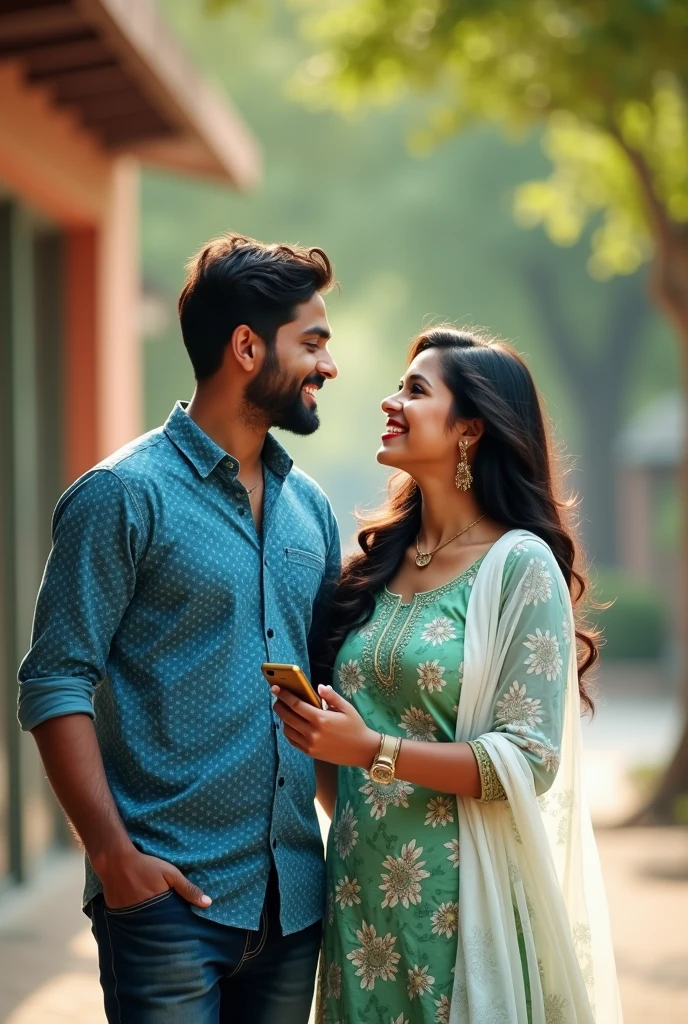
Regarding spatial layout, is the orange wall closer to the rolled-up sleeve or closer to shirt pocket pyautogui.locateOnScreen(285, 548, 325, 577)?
shirt pocket pyautogui.locateOnScreen(285, 548, 325, 577)

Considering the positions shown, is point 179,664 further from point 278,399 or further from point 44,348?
point 44,348

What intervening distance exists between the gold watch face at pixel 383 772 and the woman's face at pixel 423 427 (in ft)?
2.35

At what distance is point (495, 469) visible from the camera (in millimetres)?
3238

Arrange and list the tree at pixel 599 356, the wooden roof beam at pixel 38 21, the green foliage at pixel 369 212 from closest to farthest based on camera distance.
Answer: the wooden roof beam at pixel 38 21 → the green foliage at pixel 369 212 → the tree at pixel 599 356

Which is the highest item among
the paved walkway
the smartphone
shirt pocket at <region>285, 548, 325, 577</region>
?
shirt pocket at <region>285, 548, 325, 577</region>

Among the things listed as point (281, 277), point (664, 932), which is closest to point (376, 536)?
point (281, 277)

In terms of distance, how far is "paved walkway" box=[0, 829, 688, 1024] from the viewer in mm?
5520

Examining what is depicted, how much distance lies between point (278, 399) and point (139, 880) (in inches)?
41.4

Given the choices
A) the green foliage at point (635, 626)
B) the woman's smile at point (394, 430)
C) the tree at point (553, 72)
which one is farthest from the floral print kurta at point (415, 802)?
the green foliage at point (635, 626)

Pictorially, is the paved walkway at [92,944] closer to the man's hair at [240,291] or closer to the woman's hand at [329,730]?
the woman's hand at [329,730]

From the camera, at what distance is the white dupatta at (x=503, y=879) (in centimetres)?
287

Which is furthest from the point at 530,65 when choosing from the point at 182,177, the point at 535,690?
the point at 535,690

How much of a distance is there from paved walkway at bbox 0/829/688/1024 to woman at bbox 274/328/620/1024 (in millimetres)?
2639

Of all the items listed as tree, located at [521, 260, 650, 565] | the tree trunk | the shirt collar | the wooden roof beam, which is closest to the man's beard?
the shirt collar
